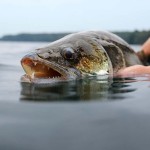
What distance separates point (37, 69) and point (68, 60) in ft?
1.31

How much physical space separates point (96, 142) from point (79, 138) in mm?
97

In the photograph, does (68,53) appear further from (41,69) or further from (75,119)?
(75,119)

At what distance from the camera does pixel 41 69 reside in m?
4.76

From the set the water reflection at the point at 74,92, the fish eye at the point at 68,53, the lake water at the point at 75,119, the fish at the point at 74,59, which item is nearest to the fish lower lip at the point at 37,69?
the fish at the point at 74,59

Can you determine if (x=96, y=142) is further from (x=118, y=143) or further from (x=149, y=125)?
(x=149, y=125)

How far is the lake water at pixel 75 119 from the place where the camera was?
200 cm

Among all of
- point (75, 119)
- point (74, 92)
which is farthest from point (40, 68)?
point (75, 119)

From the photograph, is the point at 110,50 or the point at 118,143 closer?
the point at 118,143

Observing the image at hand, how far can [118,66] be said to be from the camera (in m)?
5.69

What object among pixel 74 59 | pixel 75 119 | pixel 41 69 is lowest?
pixel 75 119

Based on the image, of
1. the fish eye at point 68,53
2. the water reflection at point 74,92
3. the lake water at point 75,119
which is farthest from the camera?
the fish eye at point 68,53

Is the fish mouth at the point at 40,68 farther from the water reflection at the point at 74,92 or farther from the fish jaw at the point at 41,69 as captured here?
the water reflection at the point at 74,92

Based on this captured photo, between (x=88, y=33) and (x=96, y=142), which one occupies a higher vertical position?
(x=88, y=33)

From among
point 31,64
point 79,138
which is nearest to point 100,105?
point 79,138
